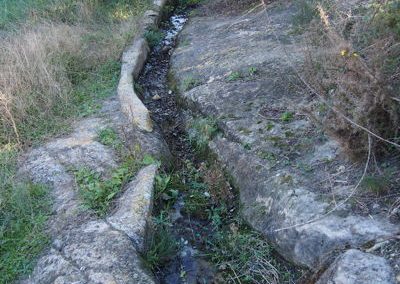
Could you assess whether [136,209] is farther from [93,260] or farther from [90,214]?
Result: [93,260]

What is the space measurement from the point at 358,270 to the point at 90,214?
2381 mm

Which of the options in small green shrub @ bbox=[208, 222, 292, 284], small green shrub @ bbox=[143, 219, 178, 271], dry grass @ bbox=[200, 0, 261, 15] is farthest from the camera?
dry grass @ bbox=[200, 0, 261, 15]

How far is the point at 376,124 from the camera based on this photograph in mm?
3793

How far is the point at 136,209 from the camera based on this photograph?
4453 mm

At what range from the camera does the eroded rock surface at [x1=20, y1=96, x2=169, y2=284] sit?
3924mm

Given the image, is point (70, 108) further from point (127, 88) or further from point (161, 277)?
point (161, 277)

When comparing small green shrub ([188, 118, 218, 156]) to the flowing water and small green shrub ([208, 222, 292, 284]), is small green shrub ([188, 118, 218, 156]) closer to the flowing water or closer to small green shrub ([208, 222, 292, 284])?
the flowing water

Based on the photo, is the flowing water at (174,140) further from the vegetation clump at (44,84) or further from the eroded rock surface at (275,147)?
the vegetation clump at (44,84)

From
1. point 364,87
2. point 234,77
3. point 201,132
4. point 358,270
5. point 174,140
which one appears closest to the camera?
point 358,270

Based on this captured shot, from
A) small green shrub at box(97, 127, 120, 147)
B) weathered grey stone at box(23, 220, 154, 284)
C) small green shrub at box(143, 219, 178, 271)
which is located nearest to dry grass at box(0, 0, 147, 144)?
small green shrub at box(97, 127, 120, 147)

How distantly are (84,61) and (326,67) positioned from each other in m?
4.05

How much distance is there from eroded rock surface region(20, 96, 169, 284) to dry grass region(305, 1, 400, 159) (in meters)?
1.80

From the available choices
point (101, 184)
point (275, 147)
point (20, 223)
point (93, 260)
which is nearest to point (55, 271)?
point (93, 260)

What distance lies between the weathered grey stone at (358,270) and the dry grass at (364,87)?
2.91ft
